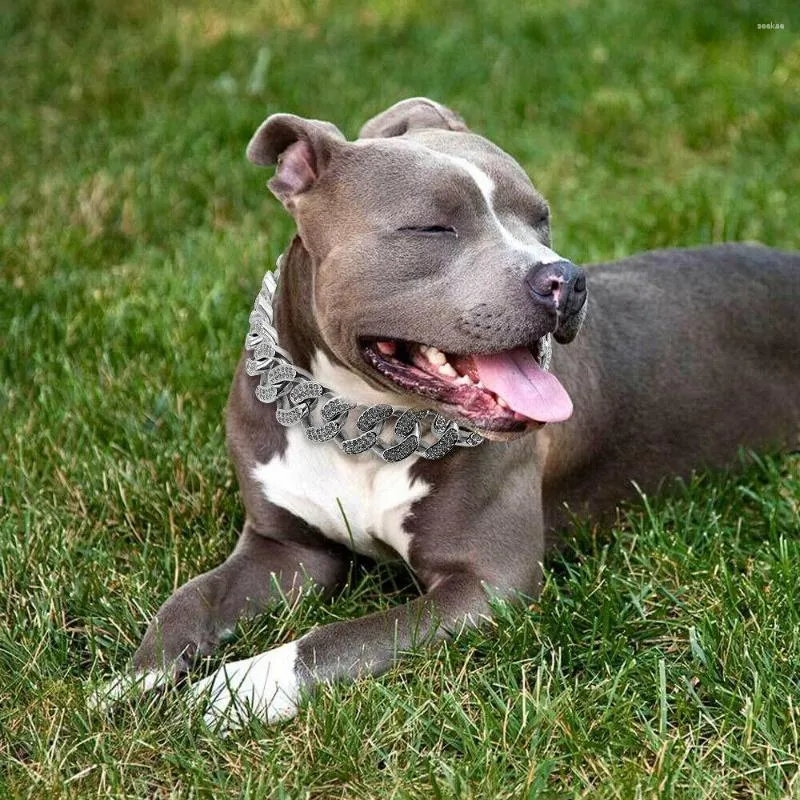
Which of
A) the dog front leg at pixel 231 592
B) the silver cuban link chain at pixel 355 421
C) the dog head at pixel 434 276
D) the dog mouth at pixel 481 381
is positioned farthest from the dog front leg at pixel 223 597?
the dog mouth at pixel 481 381

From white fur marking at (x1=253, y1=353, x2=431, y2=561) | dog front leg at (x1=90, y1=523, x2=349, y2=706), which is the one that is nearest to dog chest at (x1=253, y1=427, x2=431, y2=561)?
white fur marking at (x1=253, y1=353, x2=431, y2=561)

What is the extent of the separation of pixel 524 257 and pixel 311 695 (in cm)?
108

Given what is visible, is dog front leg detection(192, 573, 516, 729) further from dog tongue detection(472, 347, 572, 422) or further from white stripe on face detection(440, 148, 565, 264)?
white stripe on face detection(440, 148, 565, 264)

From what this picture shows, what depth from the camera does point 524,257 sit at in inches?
125

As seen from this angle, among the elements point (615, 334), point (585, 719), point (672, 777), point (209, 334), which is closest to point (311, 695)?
point (585, 719)

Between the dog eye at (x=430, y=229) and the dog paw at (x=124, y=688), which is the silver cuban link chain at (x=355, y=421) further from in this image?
the dog paw at (x=124, y=688)

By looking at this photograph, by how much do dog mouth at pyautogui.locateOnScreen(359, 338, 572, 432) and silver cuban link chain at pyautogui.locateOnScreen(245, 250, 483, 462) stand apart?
0.63 ft

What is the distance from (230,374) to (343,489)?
121 cm

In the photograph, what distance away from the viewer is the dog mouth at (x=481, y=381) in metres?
3.20

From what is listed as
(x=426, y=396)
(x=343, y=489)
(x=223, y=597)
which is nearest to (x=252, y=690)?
(x=223, y=597)

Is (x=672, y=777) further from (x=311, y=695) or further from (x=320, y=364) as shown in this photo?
(x=320, y=364)

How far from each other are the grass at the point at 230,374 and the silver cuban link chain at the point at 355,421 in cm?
44

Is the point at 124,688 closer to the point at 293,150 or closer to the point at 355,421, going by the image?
the point at 355,421

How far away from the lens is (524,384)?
326cm
